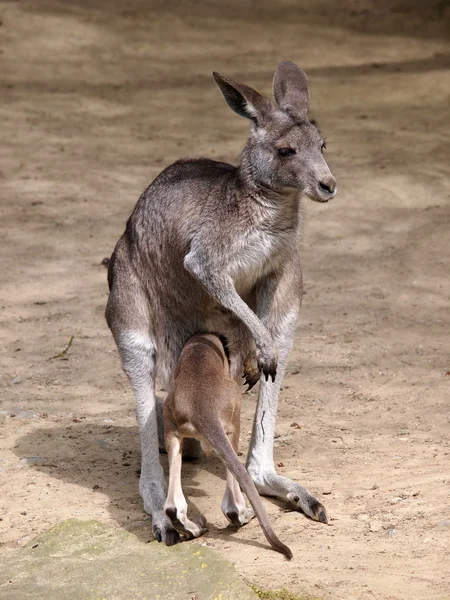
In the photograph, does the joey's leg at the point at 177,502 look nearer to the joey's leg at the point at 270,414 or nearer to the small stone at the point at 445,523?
the joey's leg at the point at 270,414

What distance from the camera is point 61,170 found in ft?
28.5

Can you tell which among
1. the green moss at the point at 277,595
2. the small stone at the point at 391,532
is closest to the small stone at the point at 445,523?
the small stone at the point at 391,532

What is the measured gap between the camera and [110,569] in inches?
139

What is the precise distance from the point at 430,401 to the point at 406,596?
2065 millimetres

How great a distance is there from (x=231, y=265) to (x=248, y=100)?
0.69 meters

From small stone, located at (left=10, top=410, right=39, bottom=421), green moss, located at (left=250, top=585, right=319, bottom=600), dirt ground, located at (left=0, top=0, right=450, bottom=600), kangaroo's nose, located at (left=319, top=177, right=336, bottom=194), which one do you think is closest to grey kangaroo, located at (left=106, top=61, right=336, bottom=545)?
kangaroo's nose, located at (left=319, top=177, right=336, bottom=194)

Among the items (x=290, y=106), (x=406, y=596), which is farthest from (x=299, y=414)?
(x=406, y=596)

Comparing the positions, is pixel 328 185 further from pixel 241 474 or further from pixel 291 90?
pixel 241 474

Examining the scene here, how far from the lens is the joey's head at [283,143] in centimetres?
414

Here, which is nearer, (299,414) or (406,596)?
(406,596)

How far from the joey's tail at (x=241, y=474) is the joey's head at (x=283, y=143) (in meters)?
1.01

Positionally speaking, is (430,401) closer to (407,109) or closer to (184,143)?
(184,143)

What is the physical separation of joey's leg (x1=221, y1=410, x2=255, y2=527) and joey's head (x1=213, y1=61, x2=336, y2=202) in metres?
0.95

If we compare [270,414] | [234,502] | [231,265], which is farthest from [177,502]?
[231,265]
